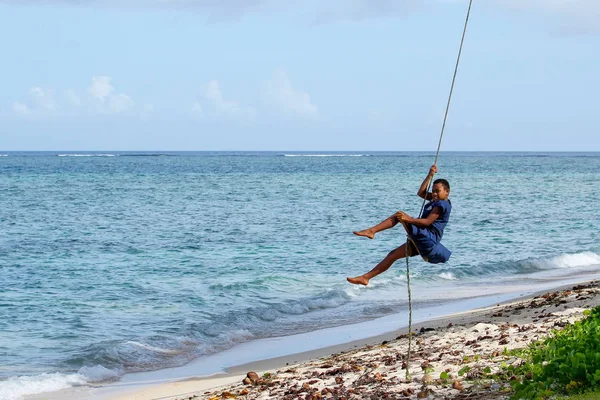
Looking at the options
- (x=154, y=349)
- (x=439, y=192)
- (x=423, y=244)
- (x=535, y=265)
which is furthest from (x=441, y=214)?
(x=535, y=265)

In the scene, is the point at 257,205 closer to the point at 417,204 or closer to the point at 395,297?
the point at 417,204

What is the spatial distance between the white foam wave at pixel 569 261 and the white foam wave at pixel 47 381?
52.0 feet

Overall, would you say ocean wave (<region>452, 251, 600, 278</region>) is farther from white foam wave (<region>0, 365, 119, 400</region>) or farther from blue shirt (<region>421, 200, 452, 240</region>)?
blue shirt (<region>421, 200, 452, 240</region>)

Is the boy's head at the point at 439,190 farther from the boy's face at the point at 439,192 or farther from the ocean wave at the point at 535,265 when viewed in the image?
the ocean wave at the point at 535,265

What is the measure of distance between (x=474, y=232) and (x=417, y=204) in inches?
770

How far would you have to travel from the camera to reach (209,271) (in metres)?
23.7

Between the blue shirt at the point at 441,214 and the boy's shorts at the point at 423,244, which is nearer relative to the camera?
the boy's shorts at the point at 423,244

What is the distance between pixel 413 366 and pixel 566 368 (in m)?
2.88

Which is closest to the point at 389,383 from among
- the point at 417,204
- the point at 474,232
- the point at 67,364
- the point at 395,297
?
the point at 67,364

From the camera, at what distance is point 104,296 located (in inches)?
778

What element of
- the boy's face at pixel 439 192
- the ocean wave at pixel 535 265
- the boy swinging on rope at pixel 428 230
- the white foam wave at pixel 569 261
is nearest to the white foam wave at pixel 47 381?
the boy swinging on rope at pixel 428 230

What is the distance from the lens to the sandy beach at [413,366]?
893cm

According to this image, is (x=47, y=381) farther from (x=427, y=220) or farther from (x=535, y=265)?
(x=535, y=265)

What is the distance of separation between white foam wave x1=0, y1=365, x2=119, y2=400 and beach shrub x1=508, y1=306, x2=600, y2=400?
772 centimetres
